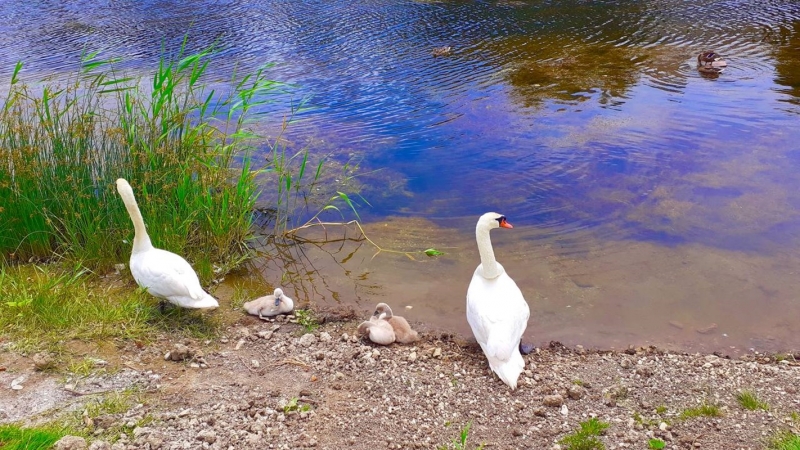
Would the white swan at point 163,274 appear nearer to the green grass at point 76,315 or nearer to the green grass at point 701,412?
the green grass at point 76,315

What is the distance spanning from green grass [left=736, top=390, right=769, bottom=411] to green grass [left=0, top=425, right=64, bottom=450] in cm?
456

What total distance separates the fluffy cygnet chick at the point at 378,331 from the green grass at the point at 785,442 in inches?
119

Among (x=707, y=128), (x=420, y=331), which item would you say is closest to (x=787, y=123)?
(x=707, y=128)

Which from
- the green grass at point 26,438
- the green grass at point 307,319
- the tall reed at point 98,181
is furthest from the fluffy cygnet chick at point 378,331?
the green grass at point 26,438

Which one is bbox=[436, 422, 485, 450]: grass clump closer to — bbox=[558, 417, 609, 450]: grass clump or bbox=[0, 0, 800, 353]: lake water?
bbox=[558, 417, 609, 450]: grass clump

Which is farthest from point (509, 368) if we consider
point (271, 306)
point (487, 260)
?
point (271, 306)

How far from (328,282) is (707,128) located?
729 cm

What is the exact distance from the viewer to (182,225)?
22.8 feet

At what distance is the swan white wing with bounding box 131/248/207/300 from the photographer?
231 inches

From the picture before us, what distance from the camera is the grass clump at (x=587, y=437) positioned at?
14.0 feet

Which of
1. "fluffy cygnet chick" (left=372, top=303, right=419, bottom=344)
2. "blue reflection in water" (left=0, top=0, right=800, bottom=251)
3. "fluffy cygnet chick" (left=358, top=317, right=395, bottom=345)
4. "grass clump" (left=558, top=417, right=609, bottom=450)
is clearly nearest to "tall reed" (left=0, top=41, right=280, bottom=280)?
"blue reflection in water" (left=0, top=0, right=800, bottom=251)

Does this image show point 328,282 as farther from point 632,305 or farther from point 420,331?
point 632,305

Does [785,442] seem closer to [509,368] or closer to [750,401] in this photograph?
[750,401]

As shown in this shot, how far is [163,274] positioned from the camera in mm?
5863
